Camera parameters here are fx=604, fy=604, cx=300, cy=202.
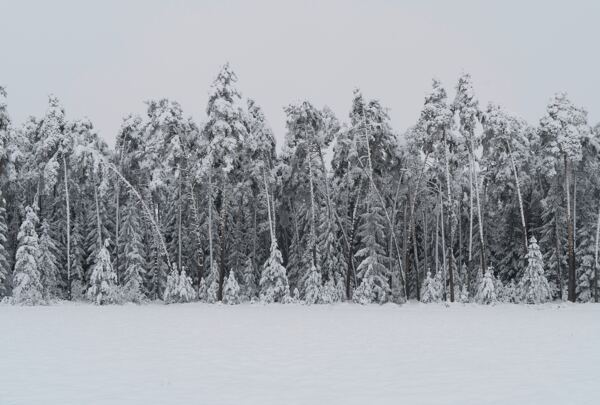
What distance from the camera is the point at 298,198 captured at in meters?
45.7

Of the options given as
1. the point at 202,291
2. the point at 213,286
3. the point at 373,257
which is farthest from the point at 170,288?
the point at 373,257

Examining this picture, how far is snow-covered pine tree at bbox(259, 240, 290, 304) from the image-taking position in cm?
3897

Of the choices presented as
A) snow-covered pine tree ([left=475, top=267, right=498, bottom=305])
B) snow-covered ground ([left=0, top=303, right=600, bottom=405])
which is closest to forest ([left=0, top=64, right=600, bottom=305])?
snow-covered pine tree ([left=475, top=267, right=498, bottom=305])

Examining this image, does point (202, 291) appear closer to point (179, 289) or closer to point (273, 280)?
point (179, 289)

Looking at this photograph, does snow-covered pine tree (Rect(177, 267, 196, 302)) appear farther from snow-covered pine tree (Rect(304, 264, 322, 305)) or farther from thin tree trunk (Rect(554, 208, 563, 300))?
thin tree trunk (Rect(554, 208, 563, 300))

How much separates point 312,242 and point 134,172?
15453 millimetres

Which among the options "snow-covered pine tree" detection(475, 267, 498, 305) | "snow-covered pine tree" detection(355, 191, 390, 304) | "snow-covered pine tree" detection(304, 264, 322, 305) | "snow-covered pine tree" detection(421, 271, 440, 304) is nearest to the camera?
"snow-covered pine tree" detection(475, 267, 498, 305)

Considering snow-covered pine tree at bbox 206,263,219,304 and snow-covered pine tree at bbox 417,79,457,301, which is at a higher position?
snow-covered pine tree at bbox 417,79,457,301

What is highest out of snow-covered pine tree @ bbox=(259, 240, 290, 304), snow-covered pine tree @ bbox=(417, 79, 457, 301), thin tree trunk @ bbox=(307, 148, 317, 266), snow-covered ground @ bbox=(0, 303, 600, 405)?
snow-covered pine tree @ bbox=(417, 79, 457, 301)

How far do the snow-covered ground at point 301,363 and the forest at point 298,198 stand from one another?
52.6 feet

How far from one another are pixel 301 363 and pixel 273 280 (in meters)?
26.3

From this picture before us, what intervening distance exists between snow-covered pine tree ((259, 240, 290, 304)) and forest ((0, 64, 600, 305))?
11 cm

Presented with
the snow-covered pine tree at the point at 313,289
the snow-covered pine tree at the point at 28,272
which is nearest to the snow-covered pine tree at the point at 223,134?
the snow-covered pine tree at the point at 313,289

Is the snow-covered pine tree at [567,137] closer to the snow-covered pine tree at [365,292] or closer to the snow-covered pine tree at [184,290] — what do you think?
the snow-covered pine tree at [365,292]
